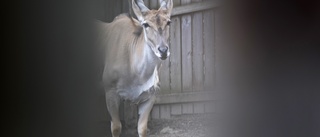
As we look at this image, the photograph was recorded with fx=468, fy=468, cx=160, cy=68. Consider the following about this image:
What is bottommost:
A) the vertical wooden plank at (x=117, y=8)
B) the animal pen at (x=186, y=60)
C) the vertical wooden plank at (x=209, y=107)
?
the vertical wooden plank at (x=209, y=107)

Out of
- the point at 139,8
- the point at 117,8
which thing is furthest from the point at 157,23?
the point at 117,8

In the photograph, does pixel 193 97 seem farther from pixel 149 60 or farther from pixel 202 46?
pixel 149 60

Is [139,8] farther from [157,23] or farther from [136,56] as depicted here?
[136,56]

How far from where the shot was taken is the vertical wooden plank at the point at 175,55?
0.96 m

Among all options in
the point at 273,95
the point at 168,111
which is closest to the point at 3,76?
the point at 168,111

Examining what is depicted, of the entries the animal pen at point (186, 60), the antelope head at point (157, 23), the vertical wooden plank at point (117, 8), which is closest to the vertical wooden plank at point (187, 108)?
the animal pen at point (186, 60)

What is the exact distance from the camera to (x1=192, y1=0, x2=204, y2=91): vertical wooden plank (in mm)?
901

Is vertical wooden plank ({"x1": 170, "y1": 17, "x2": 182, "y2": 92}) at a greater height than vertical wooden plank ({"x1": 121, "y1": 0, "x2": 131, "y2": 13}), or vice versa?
vertical wooden plank ({"x1": 121, "y1": 0, "x2": 131, "y2": 13})

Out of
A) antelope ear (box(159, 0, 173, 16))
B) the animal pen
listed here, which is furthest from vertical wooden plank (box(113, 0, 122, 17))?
antelope ear (box(159, 0, 173, 16))

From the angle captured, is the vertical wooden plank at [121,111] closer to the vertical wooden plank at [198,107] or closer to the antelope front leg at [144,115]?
the antelope front leg at [144,115]

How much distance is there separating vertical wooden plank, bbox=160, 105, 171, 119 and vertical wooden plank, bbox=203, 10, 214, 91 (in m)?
0.09

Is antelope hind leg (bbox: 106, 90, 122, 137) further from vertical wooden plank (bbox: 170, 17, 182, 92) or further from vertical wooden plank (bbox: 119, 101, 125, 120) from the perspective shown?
vertical wooden plank (bbox: 170, 17, 182, 92)

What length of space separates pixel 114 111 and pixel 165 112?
109 mm

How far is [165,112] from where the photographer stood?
0.97 m
